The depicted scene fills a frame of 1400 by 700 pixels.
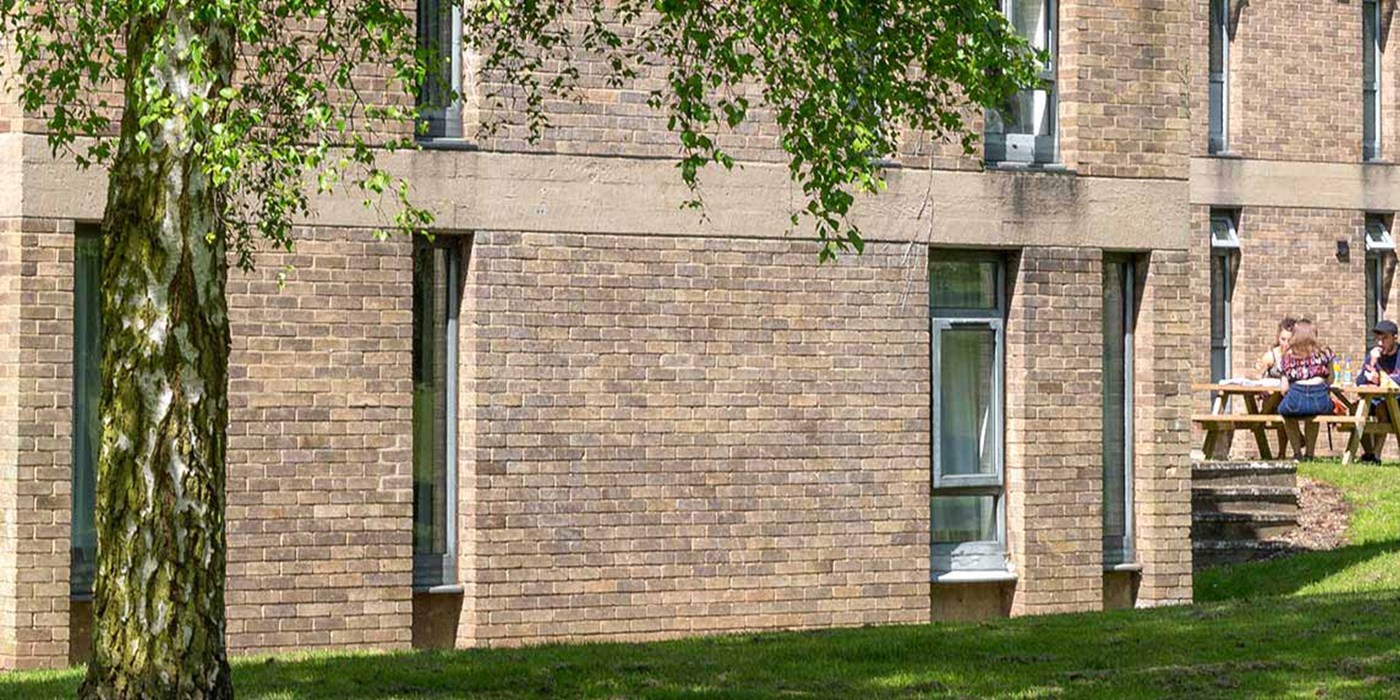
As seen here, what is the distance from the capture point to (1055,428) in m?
17.0

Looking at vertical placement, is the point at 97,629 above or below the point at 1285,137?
below

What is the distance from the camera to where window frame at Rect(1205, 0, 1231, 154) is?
2931 centimetres

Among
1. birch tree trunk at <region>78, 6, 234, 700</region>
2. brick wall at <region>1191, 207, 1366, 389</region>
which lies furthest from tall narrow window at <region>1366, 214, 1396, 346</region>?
birch tree trunk at <region>78, 6, 234, 700</region>

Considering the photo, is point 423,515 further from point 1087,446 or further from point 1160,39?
point 1160,39

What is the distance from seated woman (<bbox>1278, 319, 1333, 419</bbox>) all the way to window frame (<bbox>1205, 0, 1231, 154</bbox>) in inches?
188

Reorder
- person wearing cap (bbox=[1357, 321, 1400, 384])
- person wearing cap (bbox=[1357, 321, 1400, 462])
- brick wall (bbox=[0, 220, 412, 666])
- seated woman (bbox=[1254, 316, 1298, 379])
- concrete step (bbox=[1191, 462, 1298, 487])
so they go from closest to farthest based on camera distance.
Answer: brick wall (bbox=[0, 220, 412, 666]), concrete step (bbox=[1191, 462, 1298, 487]), person wearing cap (bbox=[1357, 321, 1400, 462]), person wearing cap (bbox=[1357, 321, 1400, 384]), seated woman (bbox=[1254, 316, 1298, 379])

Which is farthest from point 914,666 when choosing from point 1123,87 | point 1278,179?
point 1278,179

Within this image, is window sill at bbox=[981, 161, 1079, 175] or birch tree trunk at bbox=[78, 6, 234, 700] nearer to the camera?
birch tree trunk at bbox=[78, 6, 234, 700]

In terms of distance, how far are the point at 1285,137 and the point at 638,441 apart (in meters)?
15.9

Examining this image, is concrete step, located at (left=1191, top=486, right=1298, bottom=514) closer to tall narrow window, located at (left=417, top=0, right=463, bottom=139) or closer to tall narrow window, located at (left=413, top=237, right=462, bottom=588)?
tall narrow window, located at (left=413, top=237, right=462, bottom=588)

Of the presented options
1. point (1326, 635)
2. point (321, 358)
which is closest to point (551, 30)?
point (321, 358)

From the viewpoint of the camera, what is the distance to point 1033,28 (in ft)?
56.4

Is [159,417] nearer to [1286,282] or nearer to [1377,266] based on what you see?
[1286,282]

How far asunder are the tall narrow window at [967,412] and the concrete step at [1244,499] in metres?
4.16
